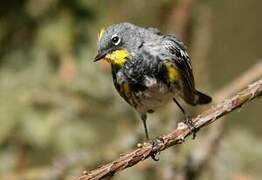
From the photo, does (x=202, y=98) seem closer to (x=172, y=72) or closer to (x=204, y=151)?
(x=204, y=151)

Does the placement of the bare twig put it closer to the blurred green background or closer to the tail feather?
the tail feather

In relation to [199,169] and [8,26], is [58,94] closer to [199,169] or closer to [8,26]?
[8,26]

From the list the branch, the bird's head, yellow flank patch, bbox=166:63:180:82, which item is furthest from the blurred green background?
the branch

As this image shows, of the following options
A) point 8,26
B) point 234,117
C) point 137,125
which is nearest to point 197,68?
point 137,125

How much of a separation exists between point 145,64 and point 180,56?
0.78ft

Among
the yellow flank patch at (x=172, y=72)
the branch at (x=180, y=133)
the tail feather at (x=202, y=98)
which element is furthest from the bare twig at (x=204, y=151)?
the branch at (x=180, y=133)

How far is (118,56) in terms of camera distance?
322 cm

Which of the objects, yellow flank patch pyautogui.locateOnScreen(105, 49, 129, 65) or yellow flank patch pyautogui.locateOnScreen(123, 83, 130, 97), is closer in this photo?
yellow flank patch pyautogui.locateOnScreen(105, 49, 129, 65)

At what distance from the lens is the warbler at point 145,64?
10.6 feet

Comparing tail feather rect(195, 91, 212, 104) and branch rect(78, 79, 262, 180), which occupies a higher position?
tail feather rect(195, 91, 212, 104)

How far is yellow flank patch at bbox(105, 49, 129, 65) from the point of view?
3184 millimetres

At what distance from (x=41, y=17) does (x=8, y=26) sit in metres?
0.19

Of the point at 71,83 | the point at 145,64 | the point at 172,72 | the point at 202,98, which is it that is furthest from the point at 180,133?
the point at 71,83

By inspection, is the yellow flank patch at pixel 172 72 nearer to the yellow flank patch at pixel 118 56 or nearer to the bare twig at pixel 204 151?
the yellow flank patch at pixel 118 56
